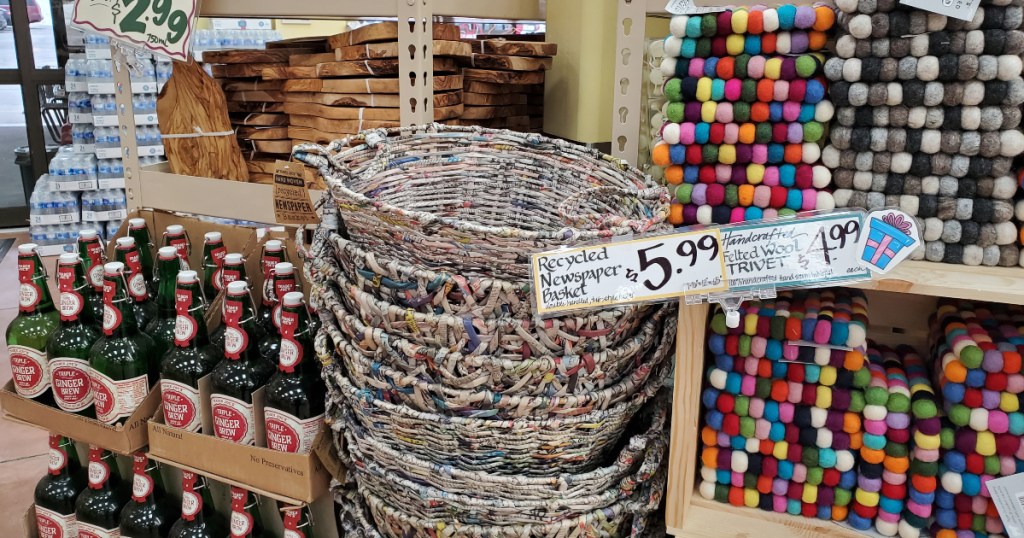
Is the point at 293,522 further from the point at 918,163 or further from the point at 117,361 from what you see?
the point at 918,163

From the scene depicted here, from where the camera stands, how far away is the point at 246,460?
1223mm

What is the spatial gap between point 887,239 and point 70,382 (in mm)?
1366

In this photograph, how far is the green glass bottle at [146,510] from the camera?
142 cm

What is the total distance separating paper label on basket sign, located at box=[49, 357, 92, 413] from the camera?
1.39 m

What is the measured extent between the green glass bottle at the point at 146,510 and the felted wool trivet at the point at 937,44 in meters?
1.34

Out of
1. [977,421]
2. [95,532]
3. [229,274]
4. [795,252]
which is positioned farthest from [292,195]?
[977,421]

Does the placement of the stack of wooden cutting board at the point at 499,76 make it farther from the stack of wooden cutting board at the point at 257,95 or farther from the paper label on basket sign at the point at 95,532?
the paper label on basket sign at the point at 95,532

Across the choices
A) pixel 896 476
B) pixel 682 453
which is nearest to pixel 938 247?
pixel 896 476

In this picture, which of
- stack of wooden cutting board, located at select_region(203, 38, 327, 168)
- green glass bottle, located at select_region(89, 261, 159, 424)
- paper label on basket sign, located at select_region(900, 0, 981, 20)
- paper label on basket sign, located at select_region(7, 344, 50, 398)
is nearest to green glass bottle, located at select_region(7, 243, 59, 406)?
paper label on basket sign, located at select_region(7, 344, 50, 398)

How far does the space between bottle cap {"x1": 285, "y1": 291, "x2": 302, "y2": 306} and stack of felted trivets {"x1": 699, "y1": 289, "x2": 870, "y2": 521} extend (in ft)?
2.14

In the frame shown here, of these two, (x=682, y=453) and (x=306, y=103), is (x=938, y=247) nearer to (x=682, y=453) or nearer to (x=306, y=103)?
(x=682, y=453)

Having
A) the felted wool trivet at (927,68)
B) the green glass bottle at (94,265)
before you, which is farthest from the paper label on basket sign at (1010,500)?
the green glass bottle at (94,265)

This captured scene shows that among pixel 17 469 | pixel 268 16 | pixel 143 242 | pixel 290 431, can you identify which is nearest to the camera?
pixel 290 431

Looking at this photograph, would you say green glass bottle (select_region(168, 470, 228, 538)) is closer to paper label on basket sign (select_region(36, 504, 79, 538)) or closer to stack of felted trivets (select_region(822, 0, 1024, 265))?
paper label on basket sign (select_region(36, 504, 79, 538))
